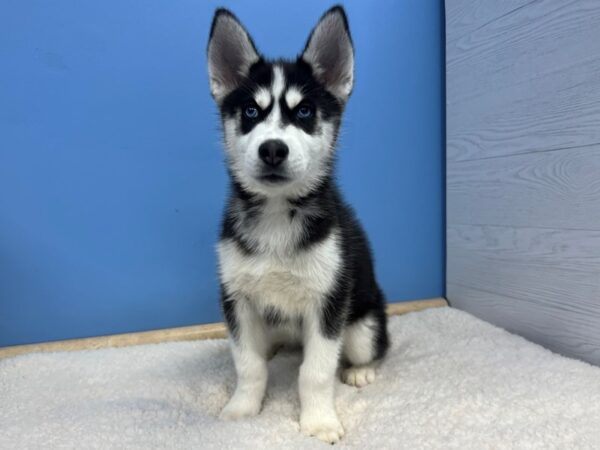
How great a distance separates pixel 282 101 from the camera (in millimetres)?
1538

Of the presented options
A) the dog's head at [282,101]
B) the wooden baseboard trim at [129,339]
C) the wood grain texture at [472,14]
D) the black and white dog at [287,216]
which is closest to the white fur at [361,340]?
the black and white dog at [287,216]

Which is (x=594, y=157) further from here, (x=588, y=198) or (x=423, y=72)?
(x=423, y=72)

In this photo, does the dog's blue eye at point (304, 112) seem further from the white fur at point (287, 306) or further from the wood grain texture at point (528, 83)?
the wood grain texture at point (528, 83)

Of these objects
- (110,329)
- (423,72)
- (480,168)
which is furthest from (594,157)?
(110,329)

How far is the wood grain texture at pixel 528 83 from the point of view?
1805 mm

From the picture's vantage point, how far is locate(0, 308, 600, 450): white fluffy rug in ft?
4.52

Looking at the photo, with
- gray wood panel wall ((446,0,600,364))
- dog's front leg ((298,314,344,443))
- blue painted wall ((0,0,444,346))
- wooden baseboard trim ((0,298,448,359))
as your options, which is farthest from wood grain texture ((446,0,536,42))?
wooden baseboard trim ((0,298,448,359))

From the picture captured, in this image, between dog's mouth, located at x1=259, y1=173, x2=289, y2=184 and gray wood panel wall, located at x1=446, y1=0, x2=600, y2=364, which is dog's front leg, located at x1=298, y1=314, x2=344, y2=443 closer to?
dog's mouth, located at x1=259, y1=173, x2=289, y2=184

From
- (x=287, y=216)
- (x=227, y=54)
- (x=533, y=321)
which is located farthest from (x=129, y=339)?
(x=533, y=321)

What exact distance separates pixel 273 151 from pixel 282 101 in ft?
0.94

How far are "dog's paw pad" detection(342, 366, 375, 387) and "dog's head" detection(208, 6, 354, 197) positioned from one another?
842mm

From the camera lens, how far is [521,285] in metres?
2.21

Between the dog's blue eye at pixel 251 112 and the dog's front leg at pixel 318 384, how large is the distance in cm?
78

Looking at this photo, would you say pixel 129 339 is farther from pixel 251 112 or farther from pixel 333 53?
pixel 333 53
